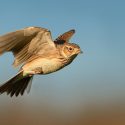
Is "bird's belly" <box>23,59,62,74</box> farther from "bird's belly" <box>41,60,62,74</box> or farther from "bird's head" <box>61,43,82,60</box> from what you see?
"bird's head" <box>61,43,82,60</box>

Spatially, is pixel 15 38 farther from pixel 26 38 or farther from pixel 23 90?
pixel 23 90

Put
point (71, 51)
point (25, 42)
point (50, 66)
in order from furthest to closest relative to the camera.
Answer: point (25, 42), point (71, 51), point (50, 66)

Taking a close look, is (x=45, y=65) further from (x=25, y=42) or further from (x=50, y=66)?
(x=25, y=42)

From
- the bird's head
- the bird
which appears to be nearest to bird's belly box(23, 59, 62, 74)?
the bird

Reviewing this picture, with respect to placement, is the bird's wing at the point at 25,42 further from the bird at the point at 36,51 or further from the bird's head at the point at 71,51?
the bird's head at the point at 71,51

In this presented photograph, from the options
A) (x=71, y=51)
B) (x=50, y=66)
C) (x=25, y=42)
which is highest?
(x=25, y=42)

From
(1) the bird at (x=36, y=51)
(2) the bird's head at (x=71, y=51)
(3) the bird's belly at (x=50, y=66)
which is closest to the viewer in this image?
(3) the bird's belly at (x=50, y=66)

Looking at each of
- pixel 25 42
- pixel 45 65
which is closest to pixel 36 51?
pixel 25 42

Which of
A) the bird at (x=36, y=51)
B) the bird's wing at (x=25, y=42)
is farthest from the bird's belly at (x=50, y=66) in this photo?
the bird's wing at (x=25, y=42)
